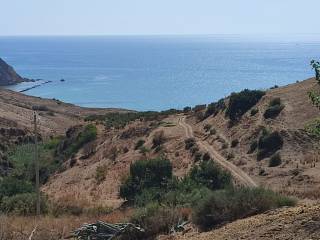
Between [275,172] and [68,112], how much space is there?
80783mm

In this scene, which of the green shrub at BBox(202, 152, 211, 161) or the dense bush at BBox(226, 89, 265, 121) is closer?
the green shrub at BBox(202, 152, 211, 161)

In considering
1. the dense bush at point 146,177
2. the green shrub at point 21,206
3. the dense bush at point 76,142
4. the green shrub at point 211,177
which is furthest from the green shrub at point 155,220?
the dense bush at point 76,142

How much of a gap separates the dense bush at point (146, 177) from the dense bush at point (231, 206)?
42.3ft

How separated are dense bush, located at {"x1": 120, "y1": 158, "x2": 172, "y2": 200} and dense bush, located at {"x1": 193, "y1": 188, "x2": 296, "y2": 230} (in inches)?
507

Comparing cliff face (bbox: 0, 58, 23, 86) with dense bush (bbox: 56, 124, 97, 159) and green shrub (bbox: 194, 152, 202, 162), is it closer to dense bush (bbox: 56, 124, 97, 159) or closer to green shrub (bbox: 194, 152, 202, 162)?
dense bush (bbox: 56, 124, 97, 159)

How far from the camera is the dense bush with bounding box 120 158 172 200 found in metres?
25.9

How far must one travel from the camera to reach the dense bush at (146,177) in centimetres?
2592

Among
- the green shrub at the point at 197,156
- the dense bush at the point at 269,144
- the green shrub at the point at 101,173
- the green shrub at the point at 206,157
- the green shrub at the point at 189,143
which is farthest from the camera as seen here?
the green shrub at the point at 189,143

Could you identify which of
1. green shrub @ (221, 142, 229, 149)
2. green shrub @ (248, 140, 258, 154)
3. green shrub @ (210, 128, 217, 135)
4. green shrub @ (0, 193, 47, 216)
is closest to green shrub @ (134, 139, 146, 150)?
green shrub @ (210, 128, 217, 135)

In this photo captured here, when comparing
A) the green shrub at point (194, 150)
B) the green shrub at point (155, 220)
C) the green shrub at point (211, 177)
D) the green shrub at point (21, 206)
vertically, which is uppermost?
the green shrub at point (155, 220)

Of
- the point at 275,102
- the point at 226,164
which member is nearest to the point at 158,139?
the point at 275,102

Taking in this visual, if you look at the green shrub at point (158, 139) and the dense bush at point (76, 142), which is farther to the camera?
the dense bush at point (76, 142)

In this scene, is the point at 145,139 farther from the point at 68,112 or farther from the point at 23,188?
the point at 68,112

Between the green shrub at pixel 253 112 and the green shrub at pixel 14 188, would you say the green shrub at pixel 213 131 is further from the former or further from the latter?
the green shrub at pixel 14 188
